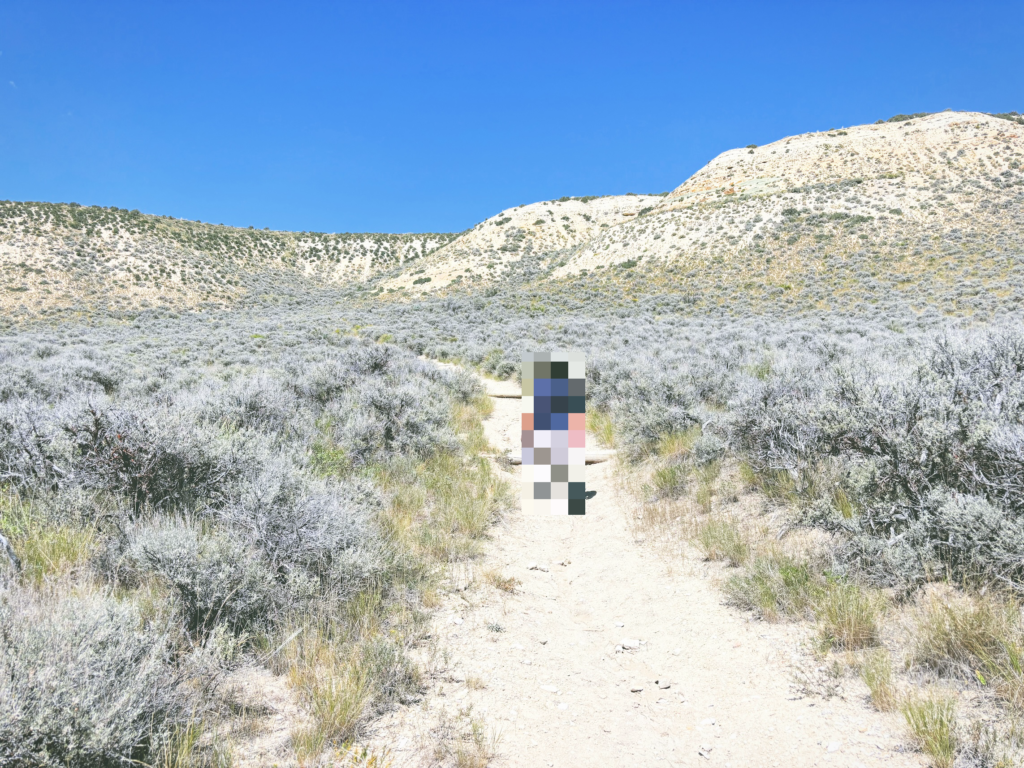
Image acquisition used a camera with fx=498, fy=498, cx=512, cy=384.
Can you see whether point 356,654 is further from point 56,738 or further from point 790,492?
point 790,492

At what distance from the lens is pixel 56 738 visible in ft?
5.93

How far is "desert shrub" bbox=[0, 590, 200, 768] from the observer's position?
1778 millimetres

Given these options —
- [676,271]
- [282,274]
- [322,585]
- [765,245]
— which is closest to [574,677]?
[322,585]

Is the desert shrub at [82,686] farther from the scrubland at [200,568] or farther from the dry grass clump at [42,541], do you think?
the dry grass clump at [42,541]

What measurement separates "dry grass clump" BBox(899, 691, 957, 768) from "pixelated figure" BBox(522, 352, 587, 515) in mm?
3785

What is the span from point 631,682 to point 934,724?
5.17ft

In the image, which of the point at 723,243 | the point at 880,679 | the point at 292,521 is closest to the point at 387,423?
the point at 292,521

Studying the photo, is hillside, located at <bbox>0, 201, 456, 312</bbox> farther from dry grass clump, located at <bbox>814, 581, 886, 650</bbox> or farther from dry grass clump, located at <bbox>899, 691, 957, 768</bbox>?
dry grass clump, located at <bbox>899, 691, 957, 768</bbox>

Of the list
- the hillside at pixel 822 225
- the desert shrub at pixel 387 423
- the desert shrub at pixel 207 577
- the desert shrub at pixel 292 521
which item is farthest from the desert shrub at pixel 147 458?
the hillside at pixel 822 225

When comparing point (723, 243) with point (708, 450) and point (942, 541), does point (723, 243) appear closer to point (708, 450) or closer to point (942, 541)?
point (708, 450)

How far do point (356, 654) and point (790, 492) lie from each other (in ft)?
14.1

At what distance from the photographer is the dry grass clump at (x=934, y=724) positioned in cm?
224

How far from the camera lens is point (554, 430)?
5.95 m

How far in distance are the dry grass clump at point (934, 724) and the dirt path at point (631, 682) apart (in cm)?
9
